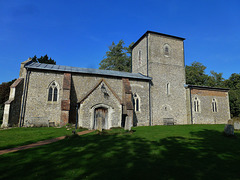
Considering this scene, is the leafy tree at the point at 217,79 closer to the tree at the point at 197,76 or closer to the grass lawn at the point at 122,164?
the tree at the point at 197,76

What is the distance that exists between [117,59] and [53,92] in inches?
923

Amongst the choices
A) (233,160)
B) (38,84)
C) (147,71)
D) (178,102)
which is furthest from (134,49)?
(233,160)

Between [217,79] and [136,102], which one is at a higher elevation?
[217,79]

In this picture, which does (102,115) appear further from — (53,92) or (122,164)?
(122,164)

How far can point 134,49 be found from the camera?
2650 centimetres

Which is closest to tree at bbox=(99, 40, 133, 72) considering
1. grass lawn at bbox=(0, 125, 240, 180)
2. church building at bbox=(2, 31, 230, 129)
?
church building at bbox=(2, 31, 230, 129)

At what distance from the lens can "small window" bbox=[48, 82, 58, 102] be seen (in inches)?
655

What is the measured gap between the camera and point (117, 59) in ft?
124

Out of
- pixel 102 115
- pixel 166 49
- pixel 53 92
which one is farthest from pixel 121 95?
pixel 166 49

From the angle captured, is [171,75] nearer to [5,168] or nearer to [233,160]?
[233,160]

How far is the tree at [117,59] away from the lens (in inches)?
1486

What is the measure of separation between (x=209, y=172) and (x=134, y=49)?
2380 cm

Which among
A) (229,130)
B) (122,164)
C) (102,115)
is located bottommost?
(122,164)

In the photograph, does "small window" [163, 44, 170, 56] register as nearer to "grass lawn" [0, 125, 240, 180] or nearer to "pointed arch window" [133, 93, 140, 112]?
"pointed arch window" [133, 93, 140, 112]
